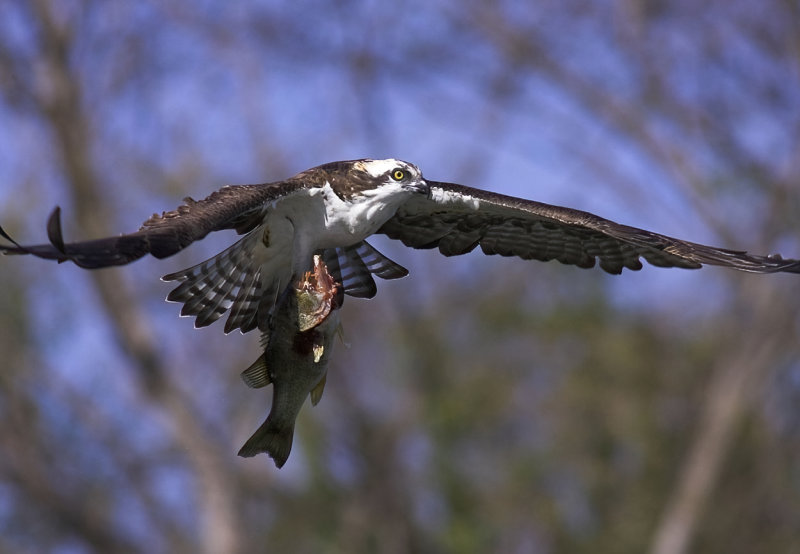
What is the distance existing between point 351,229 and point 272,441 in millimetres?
1244

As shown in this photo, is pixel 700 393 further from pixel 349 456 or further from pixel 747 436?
pixel 349 456

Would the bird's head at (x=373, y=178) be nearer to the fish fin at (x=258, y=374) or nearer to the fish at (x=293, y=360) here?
the fish at (x=293, y=360)

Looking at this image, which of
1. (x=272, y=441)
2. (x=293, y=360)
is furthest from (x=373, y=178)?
(x=272, y=441)

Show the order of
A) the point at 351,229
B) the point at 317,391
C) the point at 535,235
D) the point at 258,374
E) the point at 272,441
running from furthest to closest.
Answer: the point at 535,235
the point at 351,229
the point at 317,391
the point at 258,374
the point at 272,441

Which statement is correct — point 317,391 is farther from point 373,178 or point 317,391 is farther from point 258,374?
point 373,178

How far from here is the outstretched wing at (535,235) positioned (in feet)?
22.8

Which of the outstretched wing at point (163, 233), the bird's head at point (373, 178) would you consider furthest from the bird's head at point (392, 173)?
the outstretched wing at point (163, 233)

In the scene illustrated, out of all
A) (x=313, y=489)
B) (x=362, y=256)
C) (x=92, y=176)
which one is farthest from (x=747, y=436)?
(x=362, y=256)

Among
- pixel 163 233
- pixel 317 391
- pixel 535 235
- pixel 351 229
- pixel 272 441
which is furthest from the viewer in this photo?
pixel 535 235

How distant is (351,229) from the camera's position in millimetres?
6582

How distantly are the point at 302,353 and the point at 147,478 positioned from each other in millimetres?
16675

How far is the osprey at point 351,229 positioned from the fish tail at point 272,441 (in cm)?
82

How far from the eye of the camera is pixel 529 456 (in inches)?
1107

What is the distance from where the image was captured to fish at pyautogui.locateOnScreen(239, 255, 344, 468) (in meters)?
6.02
